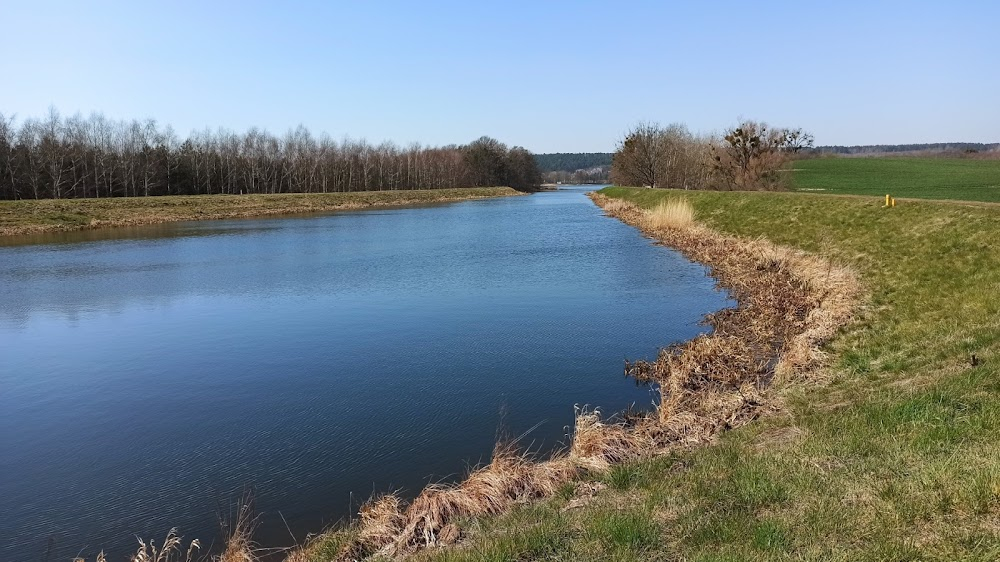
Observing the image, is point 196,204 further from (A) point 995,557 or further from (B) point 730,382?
(A) point 995,557

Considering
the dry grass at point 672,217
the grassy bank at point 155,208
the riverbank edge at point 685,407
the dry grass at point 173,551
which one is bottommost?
the dry grass at point 173,551

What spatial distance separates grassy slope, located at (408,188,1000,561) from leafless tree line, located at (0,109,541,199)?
6687 centimetres

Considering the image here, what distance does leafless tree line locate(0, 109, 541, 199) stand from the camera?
59.6 m

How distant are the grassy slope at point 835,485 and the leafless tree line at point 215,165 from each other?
66869 mm

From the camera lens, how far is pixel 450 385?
32.8 ft

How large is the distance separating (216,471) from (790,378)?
7456mm

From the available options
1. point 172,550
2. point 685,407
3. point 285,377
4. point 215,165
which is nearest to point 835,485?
point 685,407

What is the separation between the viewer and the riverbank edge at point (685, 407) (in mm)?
5477

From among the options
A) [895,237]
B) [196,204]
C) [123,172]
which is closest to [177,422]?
[895,237]

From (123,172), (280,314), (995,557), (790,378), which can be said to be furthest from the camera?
(123,172)

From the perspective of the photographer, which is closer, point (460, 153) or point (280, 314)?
point (280, 314)

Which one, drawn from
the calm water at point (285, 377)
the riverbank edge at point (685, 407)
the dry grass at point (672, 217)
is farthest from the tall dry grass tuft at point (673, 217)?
the riverbank edge at point (685, 407)

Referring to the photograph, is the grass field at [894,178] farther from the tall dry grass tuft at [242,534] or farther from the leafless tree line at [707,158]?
the tall dry grass tuft at [242,534]

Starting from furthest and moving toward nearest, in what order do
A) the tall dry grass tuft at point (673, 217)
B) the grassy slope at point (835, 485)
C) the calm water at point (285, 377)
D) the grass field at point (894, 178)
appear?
the grass field at point (894, 178), the tall dry grass tuft at point (673, 217), the calm water at point (285, 377), the grassy slope at point (835, 485)
